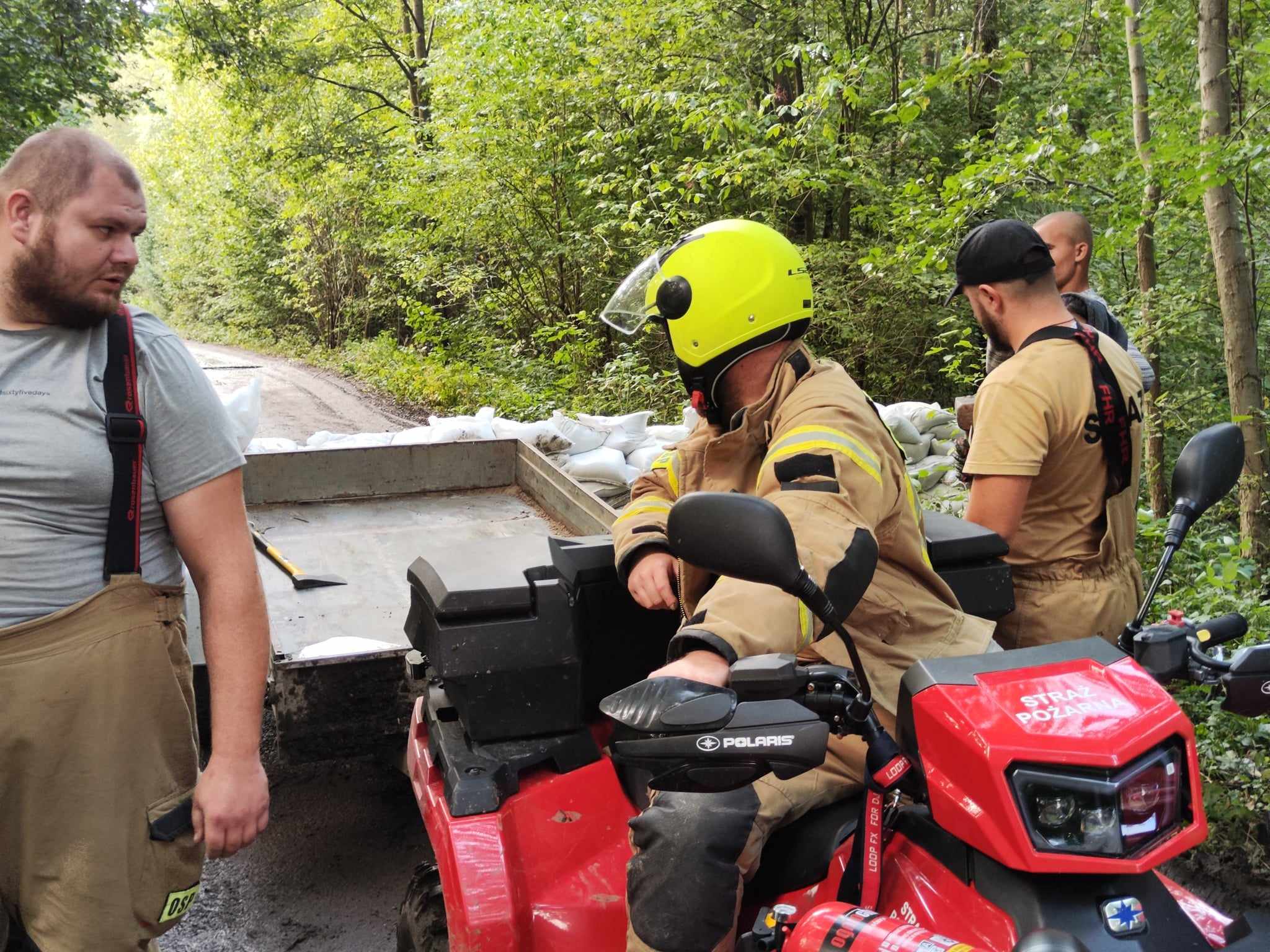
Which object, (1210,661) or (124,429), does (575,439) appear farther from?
(1210,661)

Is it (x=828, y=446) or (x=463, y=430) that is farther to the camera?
(x=463, y=430)

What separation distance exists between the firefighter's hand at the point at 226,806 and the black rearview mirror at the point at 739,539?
4.65ft

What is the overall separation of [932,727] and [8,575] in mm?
1881

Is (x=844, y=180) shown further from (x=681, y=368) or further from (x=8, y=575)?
(x=8, y=575)

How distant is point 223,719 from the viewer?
2.42 metres

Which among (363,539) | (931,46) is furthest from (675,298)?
(931,46)

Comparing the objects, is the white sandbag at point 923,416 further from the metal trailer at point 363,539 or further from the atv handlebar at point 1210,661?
the atv handlebar at point 1210,661

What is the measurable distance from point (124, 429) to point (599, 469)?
515 centimetres

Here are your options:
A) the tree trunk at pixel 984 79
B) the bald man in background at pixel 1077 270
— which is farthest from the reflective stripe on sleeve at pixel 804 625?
the tree trunk at pixel 984 79

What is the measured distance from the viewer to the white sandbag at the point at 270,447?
6.69 m

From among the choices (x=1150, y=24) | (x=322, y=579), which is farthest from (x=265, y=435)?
(x=1150, y=24)

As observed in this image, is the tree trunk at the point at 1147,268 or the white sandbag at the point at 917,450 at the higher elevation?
the tree trunk at the point at 1147,268

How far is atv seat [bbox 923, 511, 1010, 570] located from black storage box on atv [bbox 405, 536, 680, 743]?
782 mm

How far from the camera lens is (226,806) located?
2.38m
